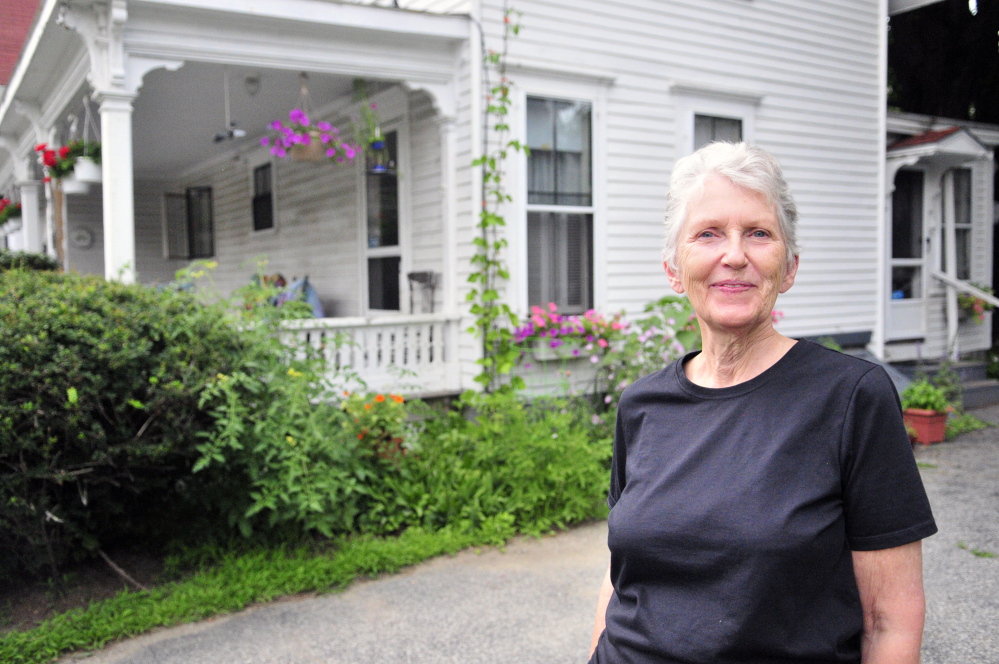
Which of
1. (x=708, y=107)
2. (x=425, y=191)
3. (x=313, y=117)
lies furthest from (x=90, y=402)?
(x=708, y=107)

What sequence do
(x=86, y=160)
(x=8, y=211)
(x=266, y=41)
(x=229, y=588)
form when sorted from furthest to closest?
(x=8, y=211), (x=86, y=160), (x=266, y=41), (x=229, y=588)

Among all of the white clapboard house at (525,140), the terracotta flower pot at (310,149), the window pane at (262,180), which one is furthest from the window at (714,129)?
the window pane at (262,180)

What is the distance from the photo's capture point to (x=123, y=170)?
5.79 m

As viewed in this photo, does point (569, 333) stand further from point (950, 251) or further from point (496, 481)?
point (950, 251)

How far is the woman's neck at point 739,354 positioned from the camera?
1.66 m

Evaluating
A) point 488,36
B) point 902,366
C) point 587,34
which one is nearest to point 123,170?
point 488,36

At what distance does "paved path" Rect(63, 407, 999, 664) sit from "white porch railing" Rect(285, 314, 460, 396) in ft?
7.08

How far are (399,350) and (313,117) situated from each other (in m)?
3.50

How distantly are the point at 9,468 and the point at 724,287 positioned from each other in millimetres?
3506

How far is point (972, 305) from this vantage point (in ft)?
35.7

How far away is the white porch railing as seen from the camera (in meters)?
6.62

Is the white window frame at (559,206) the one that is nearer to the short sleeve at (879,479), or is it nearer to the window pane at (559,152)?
the window pane at (559,152)

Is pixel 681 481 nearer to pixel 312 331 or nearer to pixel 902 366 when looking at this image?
pixel 312 331

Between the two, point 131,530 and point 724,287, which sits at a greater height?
point 724,287
